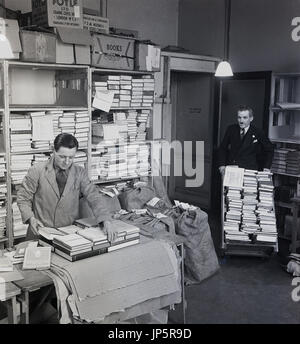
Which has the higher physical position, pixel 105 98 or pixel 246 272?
pixel 105 98

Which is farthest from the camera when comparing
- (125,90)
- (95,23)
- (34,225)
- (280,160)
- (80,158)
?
(280,160)

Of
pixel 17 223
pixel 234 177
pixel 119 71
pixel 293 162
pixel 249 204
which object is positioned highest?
pixel 119 71

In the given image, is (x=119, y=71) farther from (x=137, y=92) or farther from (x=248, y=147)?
(x=248, y=147)

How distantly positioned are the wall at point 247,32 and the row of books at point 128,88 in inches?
79.7

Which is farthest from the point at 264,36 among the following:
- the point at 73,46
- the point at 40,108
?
the point at 40,108

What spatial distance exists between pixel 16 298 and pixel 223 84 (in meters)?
5.47

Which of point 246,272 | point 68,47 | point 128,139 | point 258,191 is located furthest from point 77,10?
point 246,272

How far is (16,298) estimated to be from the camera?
286 cm

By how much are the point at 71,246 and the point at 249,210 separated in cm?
302

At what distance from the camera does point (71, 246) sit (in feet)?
10.1

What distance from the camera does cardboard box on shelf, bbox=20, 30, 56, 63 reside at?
4.61 metres

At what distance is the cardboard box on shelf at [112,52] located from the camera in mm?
5223
